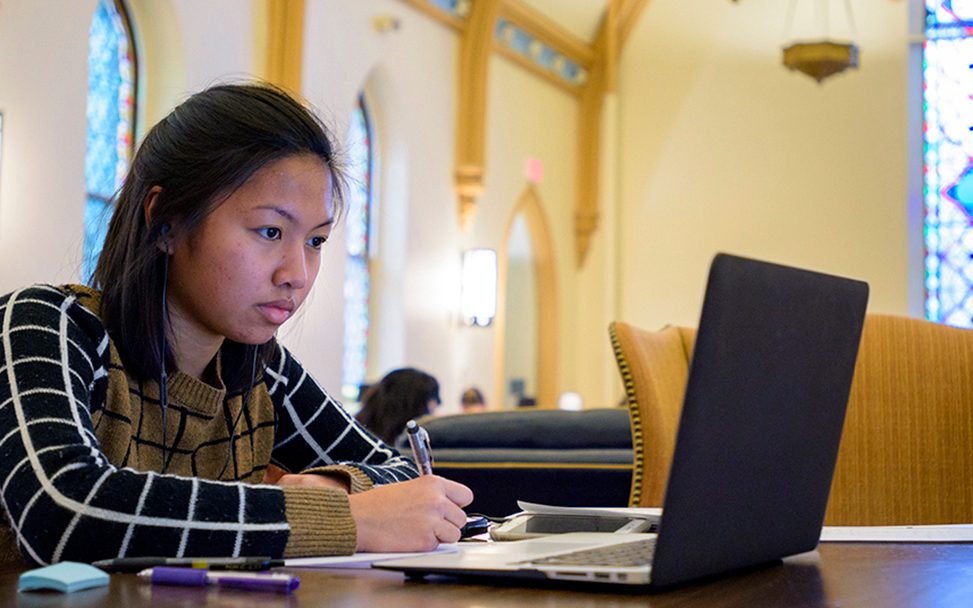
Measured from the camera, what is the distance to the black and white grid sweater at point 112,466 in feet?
4.36

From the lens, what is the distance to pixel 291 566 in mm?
1290

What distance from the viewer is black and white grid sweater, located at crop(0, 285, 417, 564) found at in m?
1.33

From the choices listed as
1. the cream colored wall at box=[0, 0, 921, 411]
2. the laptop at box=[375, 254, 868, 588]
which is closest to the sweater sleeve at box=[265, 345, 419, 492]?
the laptop at box=[375, 254, 868, 588]

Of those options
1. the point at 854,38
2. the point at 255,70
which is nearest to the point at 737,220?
the point at 854,38

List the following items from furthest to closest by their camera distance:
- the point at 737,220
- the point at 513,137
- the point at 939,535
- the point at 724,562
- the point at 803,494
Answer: the point at 737,220 → the point at 513,137 → the point at 939,535 → the point at 803,494 → the point at 724,562

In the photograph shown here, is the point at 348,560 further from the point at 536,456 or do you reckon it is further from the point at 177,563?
the point at 536,456

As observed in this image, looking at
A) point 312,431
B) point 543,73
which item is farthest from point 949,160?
point 312,431

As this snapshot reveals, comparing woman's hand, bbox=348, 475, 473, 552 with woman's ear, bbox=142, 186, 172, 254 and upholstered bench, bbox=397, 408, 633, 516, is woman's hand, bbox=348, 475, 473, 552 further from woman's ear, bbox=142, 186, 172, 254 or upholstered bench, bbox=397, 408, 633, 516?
upholstered bench, bbox=397, 408, 633, 516

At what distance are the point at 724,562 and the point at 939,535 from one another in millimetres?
628

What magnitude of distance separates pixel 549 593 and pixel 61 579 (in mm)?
402

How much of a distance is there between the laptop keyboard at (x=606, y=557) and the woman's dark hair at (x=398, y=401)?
437 cm

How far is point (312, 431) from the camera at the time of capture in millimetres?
2084

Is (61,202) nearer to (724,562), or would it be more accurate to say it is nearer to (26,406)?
(26,406)

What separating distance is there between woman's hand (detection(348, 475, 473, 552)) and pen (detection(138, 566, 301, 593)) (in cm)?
28
